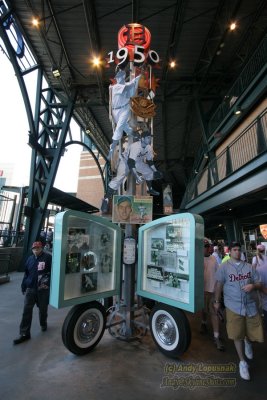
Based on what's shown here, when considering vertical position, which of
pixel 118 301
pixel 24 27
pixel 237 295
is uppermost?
pixel 24 27

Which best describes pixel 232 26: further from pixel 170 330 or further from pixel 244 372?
pixel 244 372

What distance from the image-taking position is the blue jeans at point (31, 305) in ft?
14.7

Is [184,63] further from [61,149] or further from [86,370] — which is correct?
[86,370]

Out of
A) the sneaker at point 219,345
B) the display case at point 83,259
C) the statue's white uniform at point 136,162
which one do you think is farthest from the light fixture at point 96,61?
the sneaker at point 219,345

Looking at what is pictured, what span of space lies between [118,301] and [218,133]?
11.2m

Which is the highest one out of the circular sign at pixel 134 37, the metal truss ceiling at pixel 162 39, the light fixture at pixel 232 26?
the metal truss ceiling at pixel 162 39

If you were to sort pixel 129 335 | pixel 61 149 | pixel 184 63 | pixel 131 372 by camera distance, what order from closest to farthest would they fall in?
pixel 131 372
pixel 129 335
pixel 184 63
pixel 61 149

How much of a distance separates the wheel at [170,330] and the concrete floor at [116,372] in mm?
173

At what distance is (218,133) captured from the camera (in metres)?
13.1

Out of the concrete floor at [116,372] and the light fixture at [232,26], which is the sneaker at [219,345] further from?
the light fixture at [232,26]

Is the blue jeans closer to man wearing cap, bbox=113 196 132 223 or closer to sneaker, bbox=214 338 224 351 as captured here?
man wearing cap, bbox=113 196 132 223

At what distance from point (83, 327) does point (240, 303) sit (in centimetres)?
254

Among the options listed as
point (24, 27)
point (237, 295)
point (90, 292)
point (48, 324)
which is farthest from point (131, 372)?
point (24, 27)

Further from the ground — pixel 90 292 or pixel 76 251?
pixel 76 251
